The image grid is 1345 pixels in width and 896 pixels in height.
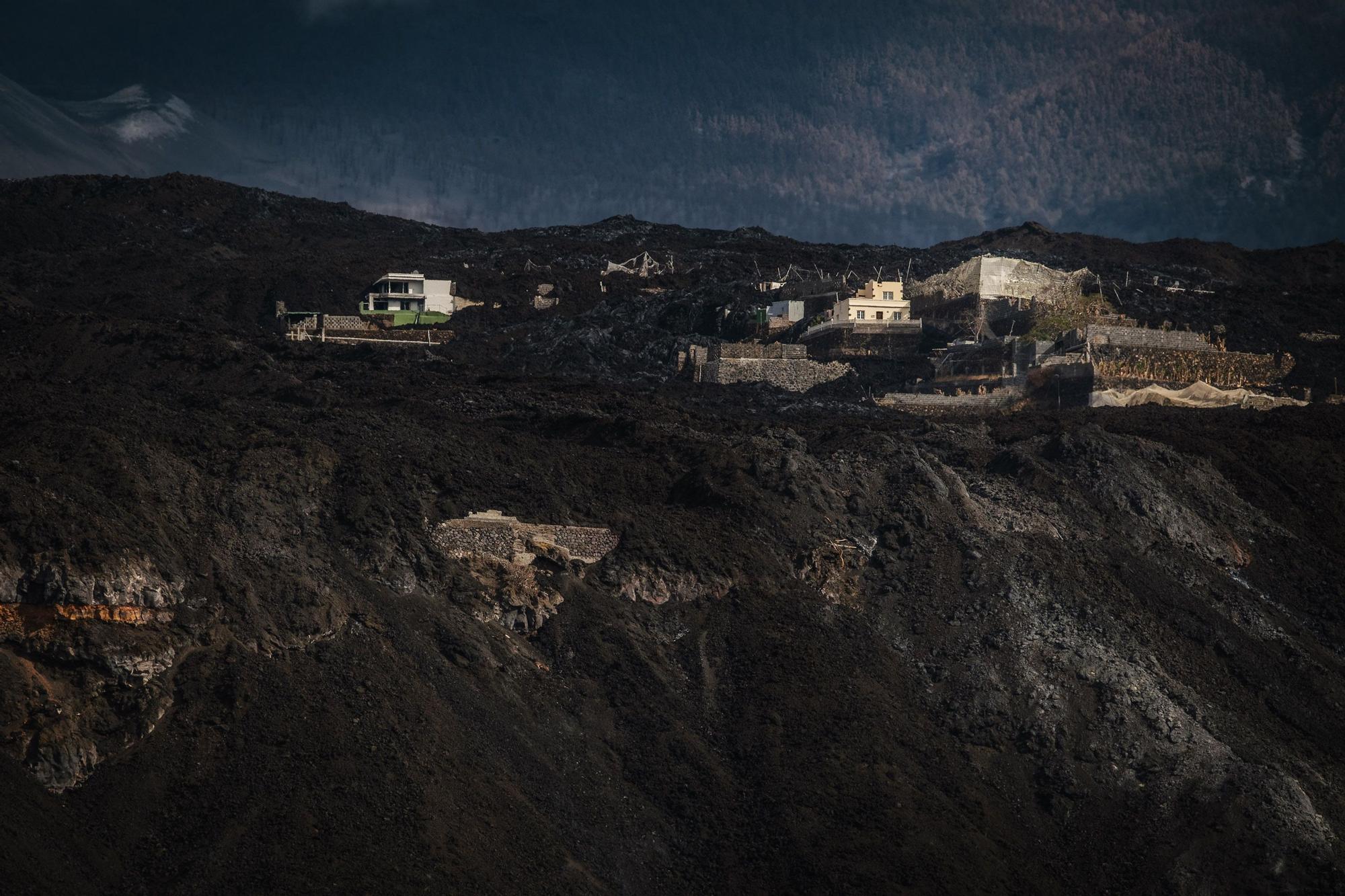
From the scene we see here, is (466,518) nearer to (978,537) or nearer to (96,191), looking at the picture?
(978,537)

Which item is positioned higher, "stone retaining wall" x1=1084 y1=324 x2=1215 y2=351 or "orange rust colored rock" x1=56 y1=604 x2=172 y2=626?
"stone retaining wall" x1=1084 y1=324 x2=1215 y2=351

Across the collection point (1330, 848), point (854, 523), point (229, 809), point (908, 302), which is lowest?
point (1330, 848)

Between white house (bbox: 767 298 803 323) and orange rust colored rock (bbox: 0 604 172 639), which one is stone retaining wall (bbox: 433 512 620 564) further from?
white house (bbox: 767 298 803 323)

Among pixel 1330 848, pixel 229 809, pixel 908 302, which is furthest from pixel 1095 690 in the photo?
pixel 908 302

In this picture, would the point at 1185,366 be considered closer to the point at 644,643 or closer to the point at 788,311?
the point at 788,311

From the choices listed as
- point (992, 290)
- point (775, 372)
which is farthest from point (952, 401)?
point (992, 290)

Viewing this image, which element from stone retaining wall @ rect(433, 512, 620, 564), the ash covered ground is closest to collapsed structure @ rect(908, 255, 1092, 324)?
the ash covered ground
